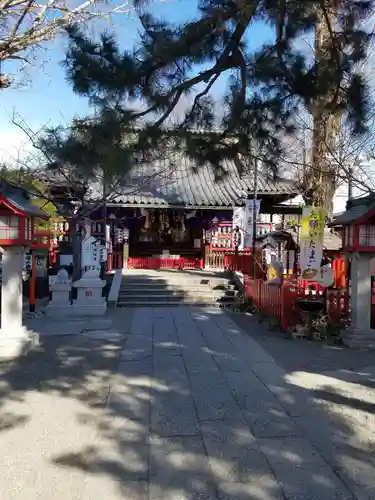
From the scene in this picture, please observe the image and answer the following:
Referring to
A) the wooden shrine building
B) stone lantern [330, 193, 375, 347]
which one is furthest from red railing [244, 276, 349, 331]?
the wooden shrine building

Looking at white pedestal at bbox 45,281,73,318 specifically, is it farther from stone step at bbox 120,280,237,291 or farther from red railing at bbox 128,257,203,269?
red railing at bbox 128,257,203,269

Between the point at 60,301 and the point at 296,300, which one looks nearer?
the point at 296,300

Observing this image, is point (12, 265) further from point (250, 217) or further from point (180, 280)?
point (250, 217)

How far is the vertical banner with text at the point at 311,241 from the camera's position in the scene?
8.88m

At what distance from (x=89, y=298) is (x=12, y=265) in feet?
15.7

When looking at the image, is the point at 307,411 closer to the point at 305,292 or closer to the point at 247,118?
the point at 247,118

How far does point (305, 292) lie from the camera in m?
9.28

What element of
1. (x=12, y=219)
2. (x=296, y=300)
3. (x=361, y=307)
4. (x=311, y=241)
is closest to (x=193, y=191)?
(x=311, y=241)

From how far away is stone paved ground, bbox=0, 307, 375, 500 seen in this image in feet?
10.4

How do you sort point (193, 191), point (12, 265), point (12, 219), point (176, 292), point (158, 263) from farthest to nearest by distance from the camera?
point (158, 263)
point (193, 191)
point (176, 292)
point (12, 265)
point (12, 219)

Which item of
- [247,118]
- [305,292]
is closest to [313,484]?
[247,118]

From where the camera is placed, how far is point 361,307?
25.6 feet

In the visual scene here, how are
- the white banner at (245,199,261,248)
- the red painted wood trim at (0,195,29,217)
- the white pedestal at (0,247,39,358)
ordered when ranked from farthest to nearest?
the white banner at (245,199,261,248), the white pedestal at (0,247,39,358), the red painted wood trim at (0,195,29,217)

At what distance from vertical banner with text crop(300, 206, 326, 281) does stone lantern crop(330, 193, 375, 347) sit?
0.85 metres
